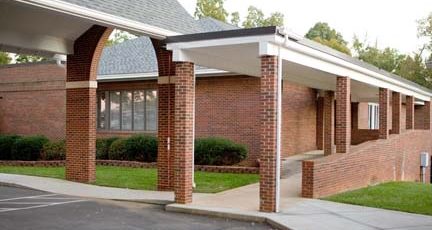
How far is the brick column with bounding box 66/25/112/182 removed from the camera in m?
16.8

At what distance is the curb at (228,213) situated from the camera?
10.4m

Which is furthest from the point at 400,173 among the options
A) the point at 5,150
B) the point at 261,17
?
the point at 261,17

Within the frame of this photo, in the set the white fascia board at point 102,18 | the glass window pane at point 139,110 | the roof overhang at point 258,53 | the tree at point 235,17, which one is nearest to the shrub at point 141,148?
the glass window pane at point 139,110

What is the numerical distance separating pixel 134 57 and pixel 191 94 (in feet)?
46.2

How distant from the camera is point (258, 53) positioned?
40.1 ft

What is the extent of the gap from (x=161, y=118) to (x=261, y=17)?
140 feet

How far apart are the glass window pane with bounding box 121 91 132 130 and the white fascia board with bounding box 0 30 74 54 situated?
27.8 ft

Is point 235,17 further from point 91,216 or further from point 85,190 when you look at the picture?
point 91,216

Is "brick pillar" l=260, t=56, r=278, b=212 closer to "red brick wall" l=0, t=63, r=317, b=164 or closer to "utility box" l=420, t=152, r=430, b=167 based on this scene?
"red brick wall" l=0, t=63, r=317, b=164

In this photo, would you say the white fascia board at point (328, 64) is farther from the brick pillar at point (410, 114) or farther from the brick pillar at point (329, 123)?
the brick pillar at point (410, 114)

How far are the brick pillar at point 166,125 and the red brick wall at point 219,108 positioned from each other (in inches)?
254

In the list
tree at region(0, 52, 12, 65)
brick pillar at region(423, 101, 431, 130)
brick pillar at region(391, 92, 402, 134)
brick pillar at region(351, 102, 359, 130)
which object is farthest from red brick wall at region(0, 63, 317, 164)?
tree at region(0, 52, 12, 65)

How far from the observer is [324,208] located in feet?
38.2

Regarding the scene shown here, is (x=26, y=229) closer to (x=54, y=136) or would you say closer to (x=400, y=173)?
(x=400, y=173)
